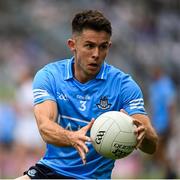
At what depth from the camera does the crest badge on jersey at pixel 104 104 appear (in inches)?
307

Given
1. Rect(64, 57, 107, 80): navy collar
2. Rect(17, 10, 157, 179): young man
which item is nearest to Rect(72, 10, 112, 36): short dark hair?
Rect(17, 10, 157, 179): young man

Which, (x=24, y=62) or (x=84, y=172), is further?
(x=24, y=62)

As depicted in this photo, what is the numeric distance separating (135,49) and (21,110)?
7122 mm

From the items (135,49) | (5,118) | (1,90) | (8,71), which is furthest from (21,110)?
(135,49)

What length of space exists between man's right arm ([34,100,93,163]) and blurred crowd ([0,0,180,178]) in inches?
338

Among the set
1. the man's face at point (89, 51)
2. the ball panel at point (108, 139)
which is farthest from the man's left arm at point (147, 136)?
the man's face at point (89, 51)

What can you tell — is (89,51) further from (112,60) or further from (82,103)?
(112,60)

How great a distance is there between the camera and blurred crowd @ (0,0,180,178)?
56.1 ft

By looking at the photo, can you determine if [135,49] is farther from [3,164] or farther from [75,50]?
[75,50]

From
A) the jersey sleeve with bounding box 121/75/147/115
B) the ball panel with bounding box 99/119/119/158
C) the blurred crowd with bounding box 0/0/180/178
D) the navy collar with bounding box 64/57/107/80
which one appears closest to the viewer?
the ball panel with bounding box 99/119/119/158

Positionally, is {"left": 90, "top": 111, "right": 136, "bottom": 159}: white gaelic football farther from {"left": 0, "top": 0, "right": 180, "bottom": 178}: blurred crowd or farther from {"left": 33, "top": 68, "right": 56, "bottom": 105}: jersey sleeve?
{"left": 0, "top": 0, "right": 180, "bottom": 178}: blurred crowd

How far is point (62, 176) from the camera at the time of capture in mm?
7859

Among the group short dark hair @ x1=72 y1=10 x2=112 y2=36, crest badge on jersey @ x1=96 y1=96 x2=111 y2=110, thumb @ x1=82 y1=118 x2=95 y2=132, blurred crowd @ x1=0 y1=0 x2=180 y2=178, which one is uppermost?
short dark hair @ x1=72 y1=10 x2=112 y2=36

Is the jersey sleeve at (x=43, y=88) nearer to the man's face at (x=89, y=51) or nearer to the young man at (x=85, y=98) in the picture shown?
the young man at (x=85, y=98)
